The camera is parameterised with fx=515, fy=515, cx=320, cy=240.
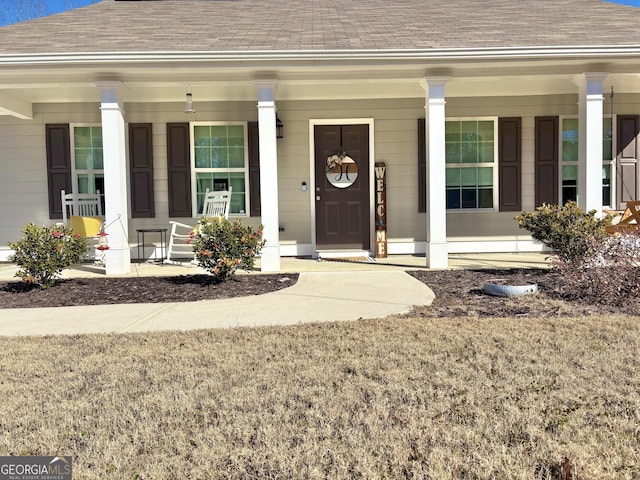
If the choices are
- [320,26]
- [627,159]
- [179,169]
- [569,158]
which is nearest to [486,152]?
[569,158]

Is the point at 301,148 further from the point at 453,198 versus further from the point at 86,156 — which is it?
the point at 86,156

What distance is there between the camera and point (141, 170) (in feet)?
28.0

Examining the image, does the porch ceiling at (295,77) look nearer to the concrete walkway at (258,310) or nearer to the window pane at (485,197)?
the window pane at (485,197)

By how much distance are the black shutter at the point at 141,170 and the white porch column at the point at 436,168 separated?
14.9ft

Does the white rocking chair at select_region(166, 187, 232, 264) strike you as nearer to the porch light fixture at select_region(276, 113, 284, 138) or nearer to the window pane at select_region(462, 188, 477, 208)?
the porch light fixture at select_region(276, 113, 284, 138)

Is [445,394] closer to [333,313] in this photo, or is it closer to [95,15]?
[333,313]

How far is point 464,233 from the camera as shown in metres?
8.69

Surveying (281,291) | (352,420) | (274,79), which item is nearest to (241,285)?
(281,291)

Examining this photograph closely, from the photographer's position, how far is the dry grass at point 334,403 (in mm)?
2133

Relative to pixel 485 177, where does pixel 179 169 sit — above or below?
above

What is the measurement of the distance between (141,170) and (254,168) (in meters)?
1.86

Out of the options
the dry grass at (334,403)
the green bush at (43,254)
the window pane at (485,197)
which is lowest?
the dry grass at (334,403)

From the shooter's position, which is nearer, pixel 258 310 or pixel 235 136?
pixel 258 310

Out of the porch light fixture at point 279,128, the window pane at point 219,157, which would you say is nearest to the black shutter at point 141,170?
the window pane at point 219,157
